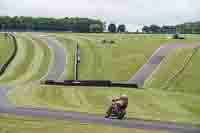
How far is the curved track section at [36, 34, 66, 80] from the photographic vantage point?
92188 mm

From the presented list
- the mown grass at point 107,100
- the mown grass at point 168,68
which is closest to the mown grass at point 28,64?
the mown grass at point 107,100

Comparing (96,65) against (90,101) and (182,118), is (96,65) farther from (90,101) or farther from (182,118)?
(182,118)

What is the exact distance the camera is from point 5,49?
116 m

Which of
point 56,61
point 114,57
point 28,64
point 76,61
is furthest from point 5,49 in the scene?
point 114,57

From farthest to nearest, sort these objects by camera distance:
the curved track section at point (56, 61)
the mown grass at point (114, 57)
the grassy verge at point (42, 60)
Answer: the curved track section at point (56, 61) < the mown grass at point (114, 57) < the grassy verge at point (42, 60)

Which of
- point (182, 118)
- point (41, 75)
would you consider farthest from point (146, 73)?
point (182, 118)

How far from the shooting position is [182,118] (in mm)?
50344

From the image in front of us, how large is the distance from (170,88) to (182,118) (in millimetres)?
28809

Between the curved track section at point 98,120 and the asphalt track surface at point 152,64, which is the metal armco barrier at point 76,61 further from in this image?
the curved track section at point 98,120

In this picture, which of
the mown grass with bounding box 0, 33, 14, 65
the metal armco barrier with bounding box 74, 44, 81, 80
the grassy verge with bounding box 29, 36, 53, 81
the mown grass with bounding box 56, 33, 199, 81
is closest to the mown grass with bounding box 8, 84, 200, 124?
the grassy verge with bounding box 29, 36, 53, 81

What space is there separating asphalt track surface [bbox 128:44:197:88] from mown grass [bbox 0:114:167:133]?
38.8 m

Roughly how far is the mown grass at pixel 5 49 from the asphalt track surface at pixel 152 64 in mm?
30429

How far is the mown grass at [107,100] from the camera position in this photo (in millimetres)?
53625

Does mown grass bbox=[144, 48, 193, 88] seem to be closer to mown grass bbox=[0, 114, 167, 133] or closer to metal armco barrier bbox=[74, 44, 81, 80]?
metal armco barrier bbox=[74, 44, 81, 80]
